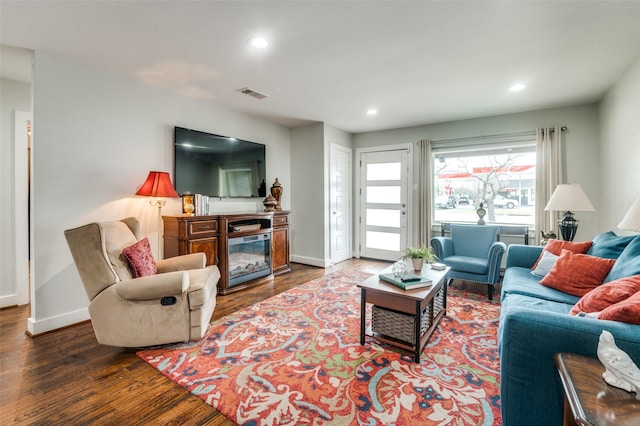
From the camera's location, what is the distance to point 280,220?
4562mm

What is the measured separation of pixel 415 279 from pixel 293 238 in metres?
3.30

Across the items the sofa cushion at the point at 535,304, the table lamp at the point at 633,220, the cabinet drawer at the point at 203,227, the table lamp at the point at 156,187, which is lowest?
the sofa cushion at the point at 535,304

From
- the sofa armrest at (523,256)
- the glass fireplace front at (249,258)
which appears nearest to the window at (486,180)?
the sofa armrest at (523,256)

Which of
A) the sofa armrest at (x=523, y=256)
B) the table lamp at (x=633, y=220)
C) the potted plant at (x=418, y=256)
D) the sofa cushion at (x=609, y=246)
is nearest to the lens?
the table lamp at (x=633, y=220)

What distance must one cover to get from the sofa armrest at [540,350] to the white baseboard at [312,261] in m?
3.68

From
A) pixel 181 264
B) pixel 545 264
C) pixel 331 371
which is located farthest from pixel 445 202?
pixel 181 264

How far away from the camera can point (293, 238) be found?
534 centimetres

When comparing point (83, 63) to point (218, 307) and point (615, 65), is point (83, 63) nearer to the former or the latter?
point (218, 307)

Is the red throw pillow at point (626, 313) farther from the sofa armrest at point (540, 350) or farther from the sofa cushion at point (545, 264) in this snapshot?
the sofa cushion at point (545, 264)

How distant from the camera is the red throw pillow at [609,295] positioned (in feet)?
4.97

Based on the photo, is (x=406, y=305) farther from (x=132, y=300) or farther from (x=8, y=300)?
(x=8, y=300)

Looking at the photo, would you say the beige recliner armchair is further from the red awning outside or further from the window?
the red awning outside

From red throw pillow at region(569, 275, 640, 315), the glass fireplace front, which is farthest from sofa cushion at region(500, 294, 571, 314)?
the glass fireplace front

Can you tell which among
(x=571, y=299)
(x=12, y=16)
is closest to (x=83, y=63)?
(x=12, y=16)
